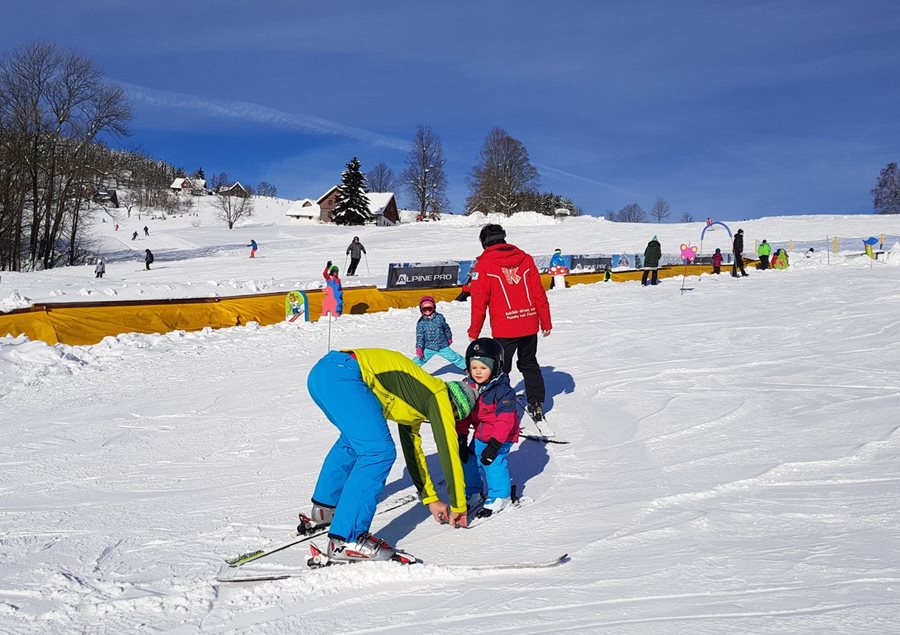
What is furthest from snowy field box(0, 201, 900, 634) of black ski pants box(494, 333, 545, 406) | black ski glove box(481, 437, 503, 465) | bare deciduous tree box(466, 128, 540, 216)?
bare deciduous tree box(466, 128, 540, 216)

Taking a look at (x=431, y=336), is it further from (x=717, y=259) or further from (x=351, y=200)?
(x=351, y=200)

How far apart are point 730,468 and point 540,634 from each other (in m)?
2.79

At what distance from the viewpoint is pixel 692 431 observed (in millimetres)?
6023

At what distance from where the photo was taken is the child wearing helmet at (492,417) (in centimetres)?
432

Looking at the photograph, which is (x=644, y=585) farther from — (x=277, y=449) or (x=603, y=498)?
(x=277, y=449)

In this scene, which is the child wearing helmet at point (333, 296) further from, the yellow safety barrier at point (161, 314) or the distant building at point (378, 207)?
the distant building at point (378, 207)

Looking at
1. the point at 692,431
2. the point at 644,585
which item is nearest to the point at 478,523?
the point at 644,585

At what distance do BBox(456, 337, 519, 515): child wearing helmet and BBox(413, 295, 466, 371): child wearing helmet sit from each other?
441 centimetres

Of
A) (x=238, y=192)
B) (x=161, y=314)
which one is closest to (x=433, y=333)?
(x=161, y=314)

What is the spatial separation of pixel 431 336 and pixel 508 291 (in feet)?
9.09

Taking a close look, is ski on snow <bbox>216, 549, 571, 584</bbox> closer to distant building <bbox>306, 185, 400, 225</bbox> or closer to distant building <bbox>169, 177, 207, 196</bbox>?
distant building <bbox>306, 185, 400, 225</bbox>

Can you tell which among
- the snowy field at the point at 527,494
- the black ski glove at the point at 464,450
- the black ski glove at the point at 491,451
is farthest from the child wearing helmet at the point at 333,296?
the black ski glove at the point at 491,451

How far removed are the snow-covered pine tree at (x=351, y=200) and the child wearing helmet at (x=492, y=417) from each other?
69.1 m

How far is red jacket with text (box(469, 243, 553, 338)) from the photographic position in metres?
6.36
